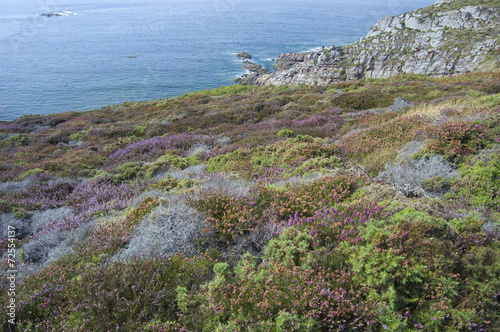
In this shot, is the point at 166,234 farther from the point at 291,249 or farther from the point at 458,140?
the point at 458,140

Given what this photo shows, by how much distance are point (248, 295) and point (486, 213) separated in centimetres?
376

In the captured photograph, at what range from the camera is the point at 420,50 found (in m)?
51.7

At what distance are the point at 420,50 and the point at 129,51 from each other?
3133 inches

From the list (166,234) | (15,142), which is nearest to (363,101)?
(166,234)

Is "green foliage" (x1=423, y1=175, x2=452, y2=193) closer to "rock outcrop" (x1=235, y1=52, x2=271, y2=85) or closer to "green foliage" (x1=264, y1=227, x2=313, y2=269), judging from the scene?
"green foliage" (x1=264, y1=227, x2=313, y2=269)

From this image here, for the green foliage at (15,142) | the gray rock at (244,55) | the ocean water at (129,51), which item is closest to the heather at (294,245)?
the green foliage at (15,142)

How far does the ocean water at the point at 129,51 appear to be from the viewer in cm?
5528

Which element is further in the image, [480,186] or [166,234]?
[480,186]

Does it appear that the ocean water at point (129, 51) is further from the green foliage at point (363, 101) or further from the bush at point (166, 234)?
the bush at point (166, 234)

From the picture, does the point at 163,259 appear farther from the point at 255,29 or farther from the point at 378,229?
the point at 255,29

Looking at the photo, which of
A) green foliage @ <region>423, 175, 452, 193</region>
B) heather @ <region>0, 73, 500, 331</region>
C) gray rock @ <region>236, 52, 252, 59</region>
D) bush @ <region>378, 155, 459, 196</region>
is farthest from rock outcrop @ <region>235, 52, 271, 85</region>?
green foliage @ <region>423, 175, 452, 193</region>

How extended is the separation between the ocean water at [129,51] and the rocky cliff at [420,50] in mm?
19521

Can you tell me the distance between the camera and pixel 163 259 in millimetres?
3760

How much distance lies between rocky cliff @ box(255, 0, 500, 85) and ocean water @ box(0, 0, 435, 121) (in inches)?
769
